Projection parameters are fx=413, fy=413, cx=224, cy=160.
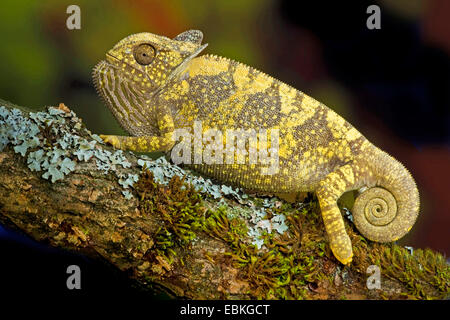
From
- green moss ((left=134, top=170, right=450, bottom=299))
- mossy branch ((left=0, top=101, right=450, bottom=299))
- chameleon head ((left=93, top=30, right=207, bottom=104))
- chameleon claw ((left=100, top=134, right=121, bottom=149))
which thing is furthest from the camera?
chameleon head ((left=93, top=30, right=207, bottom=104))

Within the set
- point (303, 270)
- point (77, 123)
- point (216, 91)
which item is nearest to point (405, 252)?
point (303, 270)

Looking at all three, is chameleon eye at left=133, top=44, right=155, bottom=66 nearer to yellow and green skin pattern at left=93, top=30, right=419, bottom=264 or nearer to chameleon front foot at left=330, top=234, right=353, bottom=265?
yellow and green skin pattern at left=93, top=30, right=419, bottom=264

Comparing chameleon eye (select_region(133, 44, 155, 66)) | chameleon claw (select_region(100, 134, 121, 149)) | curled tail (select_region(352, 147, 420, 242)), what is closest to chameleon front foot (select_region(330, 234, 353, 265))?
curled tail (select_region(352, 147, 420, 242))

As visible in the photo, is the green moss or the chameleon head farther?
the chameleon head

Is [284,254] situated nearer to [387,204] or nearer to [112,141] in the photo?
[387,204]

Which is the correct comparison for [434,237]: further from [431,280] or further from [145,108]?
[145,108]

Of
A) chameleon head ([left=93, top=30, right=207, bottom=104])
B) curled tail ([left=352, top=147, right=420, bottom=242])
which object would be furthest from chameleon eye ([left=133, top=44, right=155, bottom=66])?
curled tail ([left=352, top=147, right=420, bottom=242])

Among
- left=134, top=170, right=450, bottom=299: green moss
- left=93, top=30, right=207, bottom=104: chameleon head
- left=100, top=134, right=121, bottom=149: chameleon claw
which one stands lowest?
left=134, top=170, right=450, bottom=299: green moss

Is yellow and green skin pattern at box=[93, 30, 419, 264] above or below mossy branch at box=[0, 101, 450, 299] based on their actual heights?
above

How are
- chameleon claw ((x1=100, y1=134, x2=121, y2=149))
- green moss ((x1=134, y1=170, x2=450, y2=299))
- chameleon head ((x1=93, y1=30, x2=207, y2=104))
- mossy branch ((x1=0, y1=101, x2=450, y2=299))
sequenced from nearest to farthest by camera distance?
mossy branch ((x1=0, y1=101, x2=450, y2=299)) → green moss ((x1=134, y1=170, x2=450, y2=299)) → chameleon claw ((x1=100, y1=134, x2=121, y2=149)) → chameleon head ((x1=93, y1=30, x2=207, y2=104))
